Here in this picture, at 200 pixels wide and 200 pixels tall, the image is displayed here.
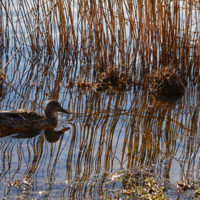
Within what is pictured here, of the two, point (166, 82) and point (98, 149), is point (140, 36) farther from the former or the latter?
point (98, 149)

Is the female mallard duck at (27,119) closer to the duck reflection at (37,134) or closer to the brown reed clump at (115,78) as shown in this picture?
the duck reflection at (37,134)

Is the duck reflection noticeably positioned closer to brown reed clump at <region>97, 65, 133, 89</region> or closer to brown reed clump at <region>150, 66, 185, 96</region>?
brown reed clump at <region>97, 65, 133, 89</region>

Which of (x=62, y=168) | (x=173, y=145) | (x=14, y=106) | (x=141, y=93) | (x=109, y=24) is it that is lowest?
(x=62, y=168)

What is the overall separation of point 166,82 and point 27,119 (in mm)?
2942

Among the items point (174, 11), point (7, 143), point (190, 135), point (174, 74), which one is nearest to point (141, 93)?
point (174, 74)

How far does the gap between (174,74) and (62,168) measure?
3529 mm

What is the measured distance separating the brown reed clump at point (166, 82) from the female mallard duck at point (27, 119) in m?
2.19

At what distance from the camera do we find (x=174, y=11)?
5.77m

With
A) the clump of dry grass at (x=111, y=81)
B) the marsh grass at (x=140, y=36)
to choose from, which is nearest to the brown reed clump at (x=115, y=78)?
the clump of dry grass at (x=111, y=81)

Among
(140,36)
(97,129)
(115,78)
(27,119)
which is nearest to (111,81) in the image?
(115,78)

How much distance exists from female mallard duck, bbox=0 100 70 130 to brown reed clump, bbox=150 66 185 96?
2.19 m

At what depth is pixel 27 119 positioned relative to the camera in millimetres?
4453

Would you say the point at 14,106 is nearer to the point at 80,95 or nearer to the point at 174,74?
the point at 80,95

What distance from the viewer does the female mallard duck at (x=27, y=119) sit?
14.1 feet
